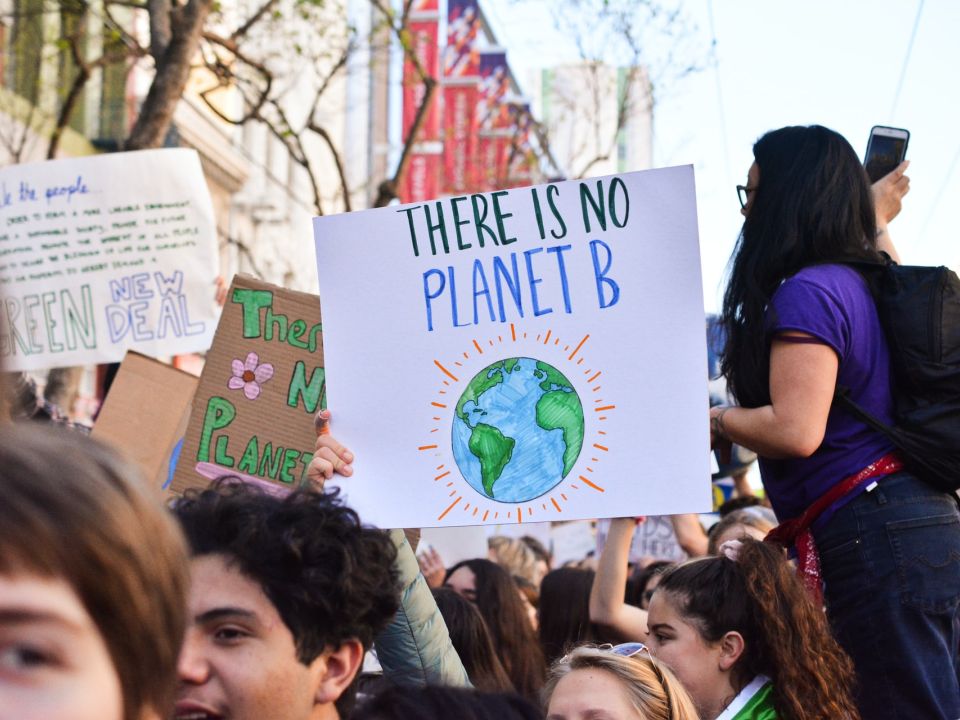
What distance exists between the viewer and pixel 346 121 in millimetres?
33312

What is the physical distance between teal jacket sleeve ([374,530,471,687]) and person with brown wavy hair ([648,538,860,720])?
694mm

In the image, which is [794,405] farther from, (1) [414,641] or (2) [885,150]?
(2) [885,150]

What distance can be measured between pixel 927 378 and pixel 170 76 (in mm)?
5858

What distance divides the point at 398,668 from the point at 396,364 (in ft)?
2.27

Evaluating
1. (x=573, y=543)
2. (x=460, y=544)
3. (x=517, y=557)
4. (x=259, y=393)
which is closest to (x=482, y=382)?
(x=259, y=393)

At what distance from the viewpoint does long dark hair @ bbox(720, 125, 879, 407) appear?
2965 millimetres

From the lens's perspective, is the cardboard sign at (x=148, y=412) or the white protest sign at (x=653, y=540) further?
the white protest sign at (x=653, y=540)

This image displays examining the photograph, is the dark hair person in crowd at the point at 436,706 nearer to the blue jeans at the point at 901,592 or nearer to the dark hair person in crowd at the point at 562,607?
the blue jeans at the point at 901,592

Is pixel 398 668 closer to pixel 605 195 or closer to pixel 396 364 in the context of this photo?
pixel 396 364

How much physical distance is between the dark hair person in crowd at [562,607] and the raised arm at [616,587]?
1247 millimetres

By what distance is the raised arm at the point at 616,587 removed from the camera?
3801mm

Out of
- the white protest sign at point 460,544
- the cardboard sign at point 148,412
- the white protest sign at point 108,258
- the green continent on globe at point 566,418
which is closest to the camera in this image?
the green continent on globe at point 566,418

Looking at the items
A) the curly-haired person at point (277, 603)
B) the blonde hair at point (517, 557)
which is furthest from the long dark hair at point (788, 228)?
the blonde hair at point (517, 557)

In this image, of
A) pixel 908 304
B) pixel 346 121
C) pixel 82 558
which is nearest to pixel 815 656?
pixel 908 304
